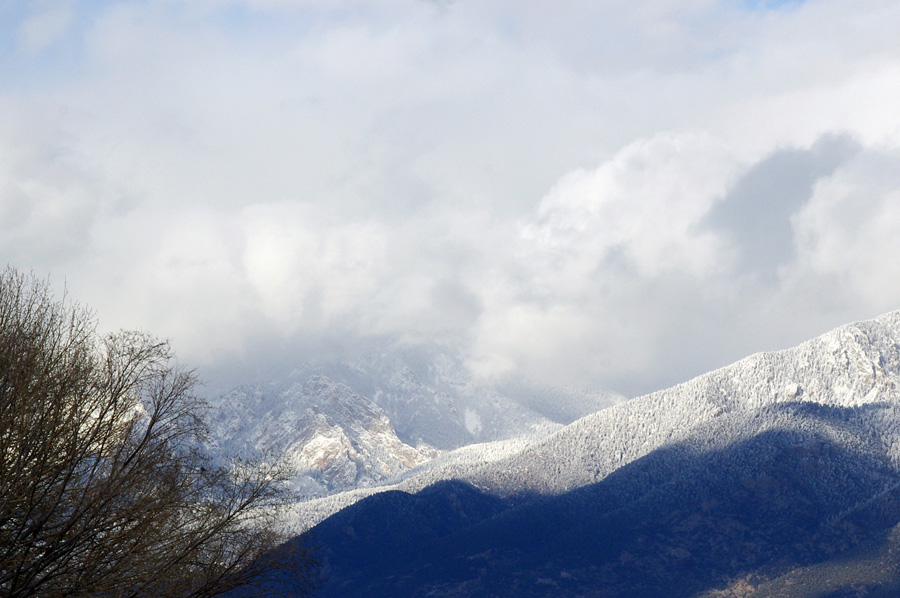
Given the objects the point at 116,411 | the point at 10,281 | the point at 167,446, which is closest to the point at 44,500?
the point at 116,411

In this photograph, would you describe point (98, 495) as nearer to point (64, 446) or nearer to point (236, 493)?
point (64, 446)

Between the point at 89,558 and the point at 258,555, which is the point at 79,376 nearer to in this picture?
the point at 89,558

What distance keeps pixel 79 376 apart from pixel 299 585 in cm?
1145

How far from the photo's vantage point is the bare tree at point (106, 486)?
26031 millimetres

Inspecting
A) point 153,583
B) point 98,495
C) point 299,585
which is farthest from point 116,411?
A: point 299,585

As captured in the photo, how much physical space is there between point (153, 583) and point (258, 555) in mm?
4165

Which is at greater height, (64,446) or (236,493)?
(64,446)

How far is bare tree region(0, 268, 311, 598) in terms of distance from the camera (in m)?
26.0

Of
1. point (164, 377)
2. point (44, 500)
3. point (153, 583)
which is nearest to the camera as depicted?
point (44, 500)

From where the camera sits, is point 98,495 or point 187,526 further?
point 187,526

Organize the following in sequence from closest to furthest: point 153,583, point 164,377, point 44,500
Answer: point 44,500 → point 153,583 → point 164,377

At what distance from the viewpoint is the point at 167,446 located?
32.0 m

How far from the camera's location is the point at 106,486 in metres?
26.9

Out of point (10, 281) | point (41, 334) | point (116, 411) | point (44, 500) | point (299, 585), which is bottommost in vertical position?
point (299, 585)
